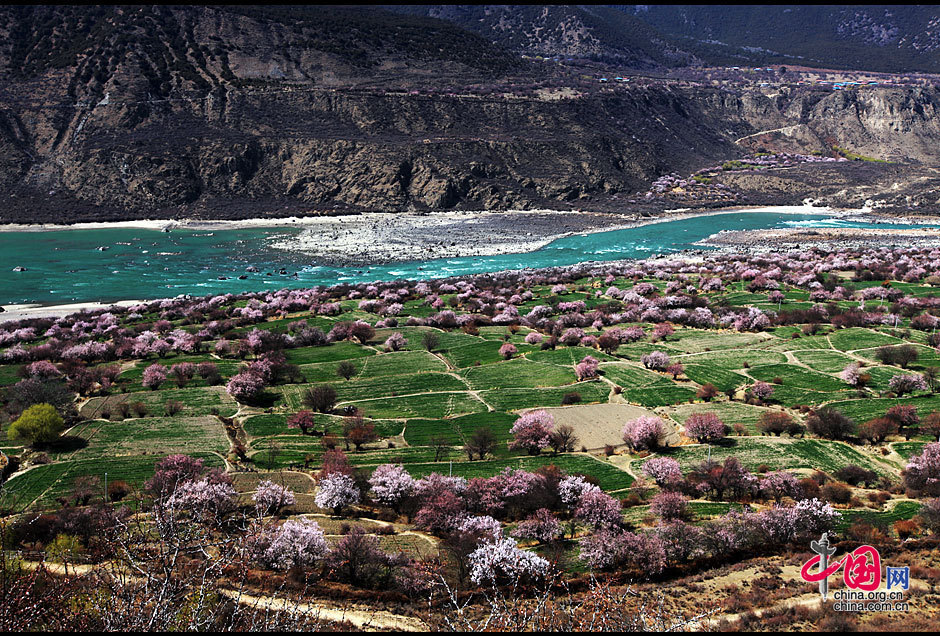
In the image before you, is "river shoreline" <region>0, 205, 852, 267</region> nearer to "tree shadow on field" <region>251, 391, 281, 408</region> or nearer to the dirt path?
"tree shadow on field" <region>251, 391, 281, 408</region>

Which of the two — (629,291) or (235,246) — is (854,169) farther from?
(235,246)

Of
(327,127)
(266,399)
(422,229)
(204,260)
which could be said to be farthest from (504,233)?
(266,399)

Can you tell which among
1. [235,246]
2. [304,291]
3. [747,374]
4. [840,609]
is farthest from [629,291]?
[235,246]

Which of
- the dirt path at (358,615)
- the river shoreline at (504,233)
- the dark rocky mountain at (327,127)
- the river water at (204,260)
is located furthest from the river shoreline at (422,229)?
the dirt path at (358,615)

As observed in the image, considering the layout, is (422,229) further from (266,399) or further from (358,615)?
(358,615)

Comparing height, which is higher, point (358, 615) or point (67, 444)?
point (358, 615)

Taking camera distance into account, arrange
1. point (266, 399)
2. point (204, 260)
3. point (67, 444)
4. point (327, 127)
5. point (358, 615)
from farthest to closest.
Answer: point (327, 127) → point (204, 260) → point (266, 399) → point (67, 444) → point (358, 615)

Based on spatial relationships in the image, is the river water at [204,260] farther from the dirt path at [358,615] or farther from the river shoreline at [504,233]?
the dirt path at [358,615]

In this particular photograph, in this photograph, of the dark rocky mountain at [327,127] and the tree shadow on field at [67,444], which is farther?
the dark rocky mountain at [327,127]
